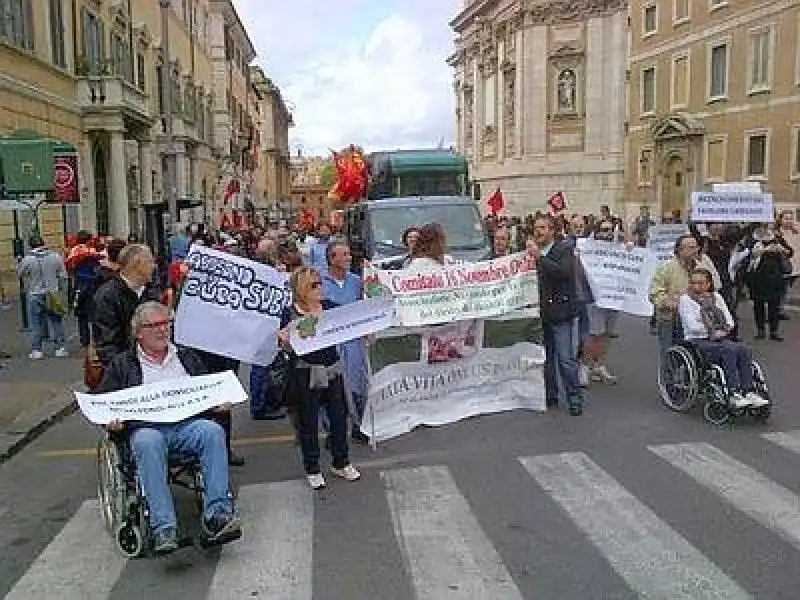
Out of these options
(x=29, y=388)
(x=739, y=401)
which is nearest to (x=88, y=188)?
(x=29, y=388)

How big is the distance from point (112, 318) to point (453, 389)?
10.0 ft

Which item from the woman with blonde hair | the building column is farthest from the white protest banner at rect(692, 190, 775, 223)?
the building column

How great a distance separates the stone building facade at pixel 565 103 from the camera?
57094 mm

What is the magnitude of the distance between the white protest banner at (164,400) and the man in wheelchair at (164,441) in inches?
2.1

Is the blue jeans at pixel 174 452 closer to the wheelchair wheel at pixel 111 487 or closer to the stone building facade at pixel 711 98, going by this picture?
the wheelchair wheel at pixel 111 487

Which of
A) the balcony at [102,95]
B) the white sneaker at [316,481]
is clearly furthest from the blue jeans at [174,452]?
the balcony at [102,95]

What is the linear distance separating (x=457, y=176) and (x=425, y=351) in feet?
49.8

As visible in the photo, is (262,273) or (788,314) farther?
(788,314)

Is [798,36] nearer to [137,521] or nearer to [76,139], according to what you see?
[76,139]

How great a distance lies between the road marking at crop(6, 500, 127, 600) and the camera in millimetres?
4484

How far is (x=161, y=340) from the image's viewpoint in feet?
17.6

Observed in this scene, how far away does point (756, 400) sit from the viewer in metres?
7.43

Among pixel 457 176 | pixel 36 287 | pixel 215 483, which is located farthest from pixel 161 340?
pixel 457 176

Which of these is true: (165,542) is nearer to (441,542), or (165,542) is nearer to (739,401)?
(441,542)
